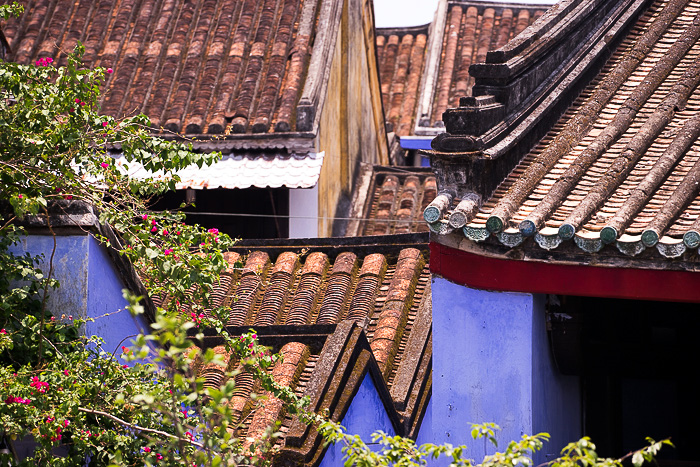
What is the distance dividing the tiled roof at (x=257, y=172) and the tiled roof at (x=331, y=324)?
2518 millimetres

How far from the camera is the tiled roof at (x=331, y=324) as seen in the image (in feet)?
22.8

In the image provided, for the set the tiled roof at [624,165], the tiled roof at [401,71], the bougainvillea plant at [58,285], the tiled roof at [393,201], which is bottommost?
the bougainvillea plant at [58,285]

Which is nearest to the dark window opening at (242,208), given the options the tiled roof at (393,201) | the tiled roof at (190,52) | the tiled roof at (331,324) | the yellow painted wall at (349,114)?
the yellow painted wall at (349,114)

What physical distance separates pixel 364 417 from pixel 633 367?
1.89m

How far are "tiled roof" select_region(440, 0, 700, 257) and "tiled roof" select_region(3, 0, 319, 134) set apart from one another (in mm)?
5317

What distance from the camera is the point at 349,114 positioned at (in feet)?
50.3

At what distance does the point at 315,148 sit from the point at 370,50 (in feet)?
17.9

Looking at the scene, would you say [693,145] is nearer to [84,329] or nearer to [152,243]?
[152,243]

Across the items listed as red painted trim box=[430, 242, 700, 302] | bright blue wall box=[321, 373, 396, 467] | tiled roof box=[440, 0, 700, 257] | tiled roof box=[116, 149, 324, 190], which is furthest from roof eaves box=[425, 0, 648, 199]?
tiled roof box=[116, 149, 324, 190]

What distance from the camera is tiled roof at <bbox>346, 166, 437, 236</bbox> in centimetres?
1354

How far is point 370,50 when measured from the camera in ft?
57.4

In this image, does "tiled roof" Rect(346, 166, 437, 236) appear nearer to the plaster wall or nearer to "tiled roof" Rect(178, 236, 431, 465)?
the plaster wall

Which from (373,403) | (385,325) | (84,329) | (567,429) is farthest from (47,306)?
(567,429)

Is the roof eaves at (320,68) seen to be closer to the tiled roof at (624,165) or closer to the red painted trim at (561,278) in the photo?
the tiled roof at (624,165)
